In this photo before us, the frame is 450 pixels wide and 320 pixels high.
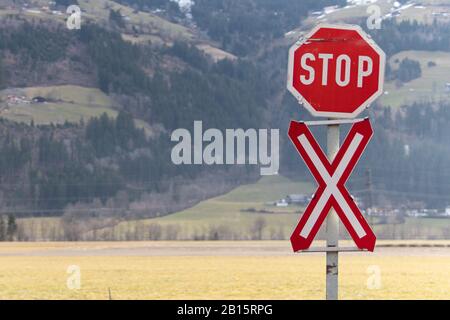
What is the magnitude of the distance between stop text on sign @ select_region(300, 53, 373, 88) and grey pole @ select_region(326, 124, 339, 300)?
0.55 meters

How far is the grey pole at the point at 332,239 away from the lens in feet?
36.9

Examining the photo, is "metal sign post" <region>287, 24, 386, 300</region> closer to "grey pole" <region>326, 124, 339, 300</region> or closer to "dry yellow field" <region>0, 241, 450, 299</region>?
"grey pole" <region>326, 124, 339, 300</region>

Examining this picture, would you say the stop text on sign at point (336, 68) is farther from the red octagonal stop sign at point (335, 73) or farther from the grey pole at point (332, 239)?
the grey pole at point (332, 239)

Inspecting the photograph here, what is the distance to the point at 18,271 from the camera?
79.5 meters

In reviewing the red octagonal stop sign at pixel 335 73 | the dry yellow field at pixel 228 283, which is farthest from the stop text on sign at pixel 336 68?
the dry yellow field at pixel 228 283

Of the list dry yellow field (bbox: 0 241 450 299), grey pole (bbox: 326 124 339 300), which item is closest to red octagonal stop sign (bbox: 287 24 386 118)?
grey pole (bbox: 326 124 339 300)

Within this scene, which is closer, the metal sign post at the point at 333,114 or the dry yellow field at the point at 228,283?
the metal sign post at the point at 333,114

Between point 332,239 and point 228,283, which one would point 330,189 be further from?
point 228,283

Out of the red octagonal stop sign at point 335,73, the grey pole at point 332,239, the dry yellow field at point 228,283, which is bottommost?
the dry yellow field at point 228,283

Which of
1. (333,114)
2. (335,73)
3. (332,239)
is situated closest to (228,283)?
(332,239)

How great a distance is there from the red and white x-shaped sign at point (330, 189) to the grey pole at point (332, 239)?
10 cm

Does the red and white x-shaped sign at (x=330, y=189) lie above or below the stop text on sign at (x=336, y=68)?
below

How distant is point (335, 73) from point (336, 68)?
0.05 meters
